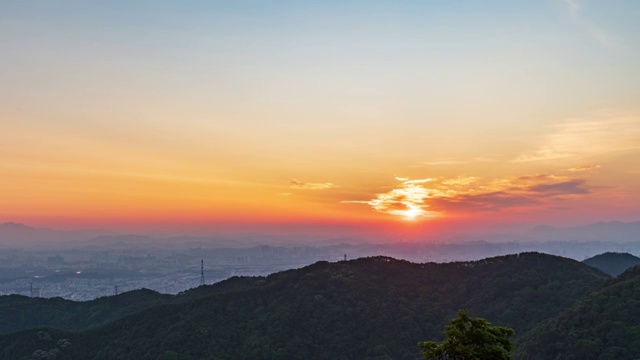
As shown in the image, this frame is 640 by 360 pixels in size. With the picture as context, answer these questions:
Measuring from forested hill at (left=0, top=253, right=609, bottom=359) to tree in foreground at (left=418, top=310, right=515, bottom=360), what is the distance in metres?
86.9

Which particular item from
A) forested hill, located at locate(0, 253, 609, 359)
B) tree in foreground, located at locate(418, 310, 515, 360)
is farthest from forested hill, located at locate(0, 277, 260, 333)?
tree in foreground, located at locate(418, 310, 515, 360)

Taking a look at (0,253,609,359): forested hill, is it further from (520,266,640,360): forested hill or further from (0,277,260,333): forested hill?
(520,266,640,360): forested hill

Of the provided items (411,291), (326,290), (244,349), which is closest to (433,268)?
(411,291)

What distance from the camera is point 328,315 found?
128625mm

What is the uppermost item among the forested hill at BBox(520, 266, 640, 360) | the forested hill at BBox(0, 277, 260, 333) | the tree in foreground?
the tree in foreground

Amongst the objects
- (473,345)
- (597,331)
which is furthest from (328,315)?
(473,345)

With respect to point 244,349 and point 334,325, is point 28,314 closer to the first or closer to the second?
point 244,349

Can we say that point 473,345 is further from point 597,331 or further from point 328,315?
point 328,315

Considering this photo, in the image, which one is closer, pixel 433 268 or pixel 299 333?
pixel 299 333

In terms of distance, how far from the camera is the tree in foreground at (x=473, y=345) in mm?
27266

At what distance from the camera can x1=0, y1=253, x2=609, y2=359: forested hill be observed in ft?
371

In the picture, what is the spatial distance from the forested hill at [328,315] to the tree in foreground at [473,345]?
8689cm

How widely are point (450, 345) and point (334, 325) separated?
102 metres

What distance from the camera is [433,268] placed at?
532 ft
